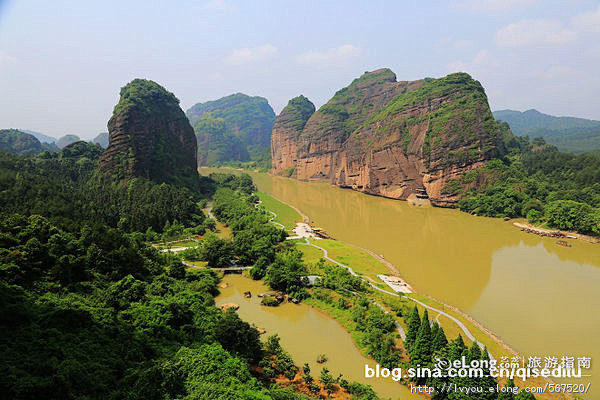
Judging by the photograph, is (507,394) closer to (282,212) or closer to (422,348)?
(422,348)

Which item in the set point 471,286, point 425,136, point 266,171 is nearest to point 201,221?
point 471,286

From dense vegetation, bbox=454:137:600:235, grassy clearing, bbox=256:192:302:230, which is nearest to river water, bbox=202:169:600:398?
dense vegetation, bbox=454:137:600:235

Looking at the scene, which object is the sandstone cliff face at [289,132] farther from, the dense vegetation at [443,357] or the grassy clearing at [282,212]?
the dense vegetation at [443,357]

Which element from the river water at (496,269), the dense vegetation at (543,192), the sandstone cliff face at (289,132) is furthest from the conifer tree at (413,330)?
the sandstone cliff face at (289,132)

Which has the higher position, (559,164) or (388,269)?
(559,164)

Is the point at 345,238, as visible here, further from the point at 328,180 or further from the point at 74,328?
the point at 328,180

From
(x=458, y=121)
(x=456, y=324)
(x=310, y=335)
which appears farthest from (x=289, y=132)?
(x=456, y=324)
